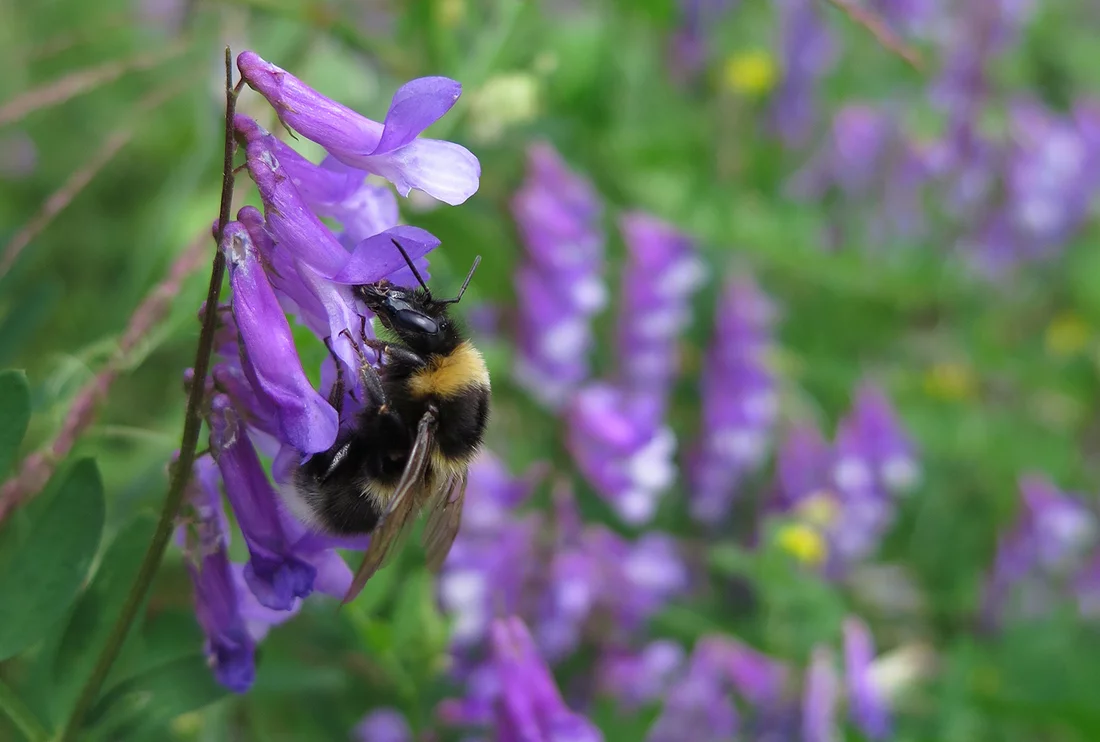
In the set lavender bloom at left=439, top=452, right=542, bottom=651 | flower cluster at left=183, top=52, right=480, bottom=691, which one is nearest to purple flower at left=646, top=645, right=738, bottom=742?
lavender bloom at left=439, top=452, right=542, bottom=651

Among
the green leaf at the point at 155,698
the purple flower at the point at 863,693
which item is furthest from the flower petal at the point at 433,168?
the purple flower at the point at 863,693

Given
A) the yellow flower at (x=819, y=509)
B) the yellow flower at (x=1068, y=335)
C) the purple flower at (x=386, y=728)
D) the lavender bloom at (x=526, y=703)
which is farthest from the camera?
the yellow flower at (x=1068, y=335)

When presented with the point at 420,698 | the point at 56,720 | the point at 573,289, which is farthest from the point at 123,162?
the point at 56,720

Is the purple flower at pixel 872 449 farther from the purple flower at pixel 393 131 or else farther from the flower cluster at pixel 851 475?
the purple flower at pixel 393 131

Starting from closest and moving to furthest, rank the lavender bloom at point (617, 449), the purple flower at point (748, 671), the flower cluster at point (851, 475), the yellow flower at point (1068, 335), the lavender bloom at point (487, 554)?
the lavender bloom at point (487, 554)
the purple flower at point (748, 671)
the lavender bloom at point (617, 449)
the flower cluster at point (851, 475)
the yellow flower at point (1068, 335)

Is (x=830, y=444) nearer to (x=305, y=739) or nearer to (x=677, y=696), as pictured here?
(x=677, y=696)

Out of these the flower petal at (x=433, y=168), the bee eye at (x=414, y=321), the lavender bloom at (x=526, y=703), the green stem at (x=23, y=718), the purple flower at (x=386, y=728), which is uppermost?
the flower petal at (x=433, y=168)

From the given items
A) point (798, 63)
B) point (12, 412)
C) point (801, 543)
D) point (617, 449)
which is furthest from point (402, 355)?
point (798, 63)
